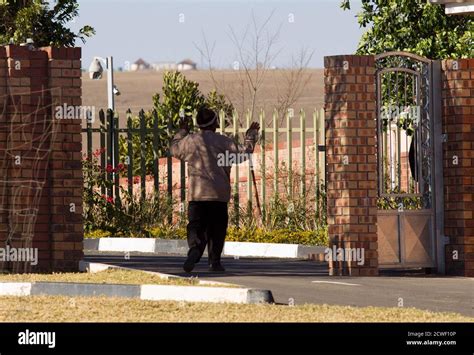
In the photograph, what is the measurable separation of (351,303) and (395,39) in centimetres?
1292

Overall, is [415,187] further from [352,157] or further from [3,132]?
[3,132]

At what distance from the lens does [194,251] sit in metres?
16.8

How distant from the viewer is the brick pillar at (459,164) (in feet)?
60.2

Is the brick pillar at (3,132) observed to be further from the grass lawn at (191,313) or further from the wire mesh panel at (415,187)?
the wire mesh panel at (415,187)

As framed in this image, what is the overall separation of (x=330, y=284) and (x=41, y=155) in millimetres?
3593

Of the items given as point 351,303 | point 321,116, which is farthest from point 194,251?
point 321,116

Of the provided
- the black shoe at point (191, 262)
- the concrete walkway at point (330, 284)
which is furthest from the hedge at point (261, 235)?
the black shoe at point (191, 262)

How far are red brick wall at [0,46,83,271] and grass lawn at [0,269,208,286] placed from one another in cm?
80

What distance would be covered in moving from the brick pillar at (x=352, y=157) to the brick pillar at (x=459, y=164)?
3.47ft

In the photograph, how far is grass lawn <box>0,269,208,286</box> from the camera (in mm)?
14844

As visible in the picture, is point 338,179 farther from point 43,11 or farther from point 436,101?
point 43,11

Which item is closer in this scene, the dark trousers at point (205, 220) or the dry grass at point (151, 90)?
the dark trousers at point (205, 220)
